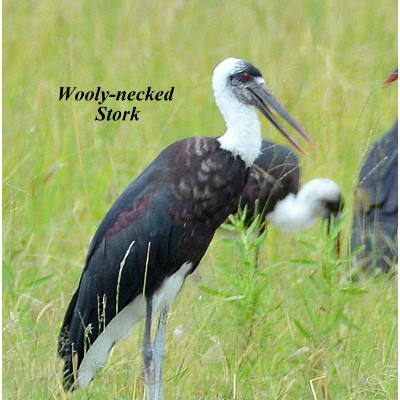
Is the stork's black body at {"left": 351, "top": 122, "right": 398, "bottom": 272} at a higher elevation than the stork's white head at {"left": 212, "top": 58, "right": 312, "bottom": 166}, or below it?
below

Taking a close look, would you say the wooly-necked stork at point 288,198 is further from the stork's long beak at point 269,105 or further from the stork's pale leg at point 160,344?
the stork's pale leg at point 160,344

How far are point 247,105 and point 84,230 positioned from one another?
1.61 m

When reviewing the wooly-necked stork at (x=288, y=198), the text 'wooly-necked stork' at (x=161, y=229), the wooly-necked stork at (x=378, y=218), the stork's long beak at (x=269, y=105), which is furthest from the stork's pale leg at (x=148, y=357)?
the wooly-necked stork at (x=288, y=198)

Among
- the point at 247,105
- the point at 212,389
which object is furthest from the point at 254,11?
the point at 212,389

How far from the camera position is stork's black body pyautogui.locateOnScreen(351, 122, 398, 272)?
5102 millimetres

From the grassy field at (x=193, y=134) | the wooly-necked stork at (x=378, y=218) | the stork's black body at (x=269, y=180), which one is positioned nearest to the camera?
the grassy field at (x=193, y=134)

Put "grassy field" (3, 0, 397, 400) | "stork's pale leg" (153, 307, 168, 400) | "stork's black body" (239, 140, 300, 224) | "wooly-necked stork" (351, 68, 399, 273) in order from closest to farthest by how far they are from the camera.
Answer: "grassy field" (3, 0, 397, 400) → "stork's pale leg" (153, 307, 168, 400) → "wooly-necked stork" (351, 68, 399, 273) → "stork's black body" (239, 140, 300, 224)

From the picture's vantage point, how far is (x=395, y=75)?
17.7ft

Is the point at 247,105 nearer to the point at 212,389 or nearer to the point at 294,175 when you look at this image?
the point at 212,389

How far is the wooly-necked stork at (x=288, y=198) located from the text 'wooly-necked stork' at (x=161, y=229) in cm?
117

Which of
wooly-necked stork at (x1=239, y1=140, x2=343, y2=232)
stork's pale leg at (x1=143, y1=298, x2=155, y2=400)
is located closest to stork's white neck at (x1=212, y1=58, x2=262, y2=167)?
stork's pale leg at (x1=143, y1=298, x2=155, y2=400)

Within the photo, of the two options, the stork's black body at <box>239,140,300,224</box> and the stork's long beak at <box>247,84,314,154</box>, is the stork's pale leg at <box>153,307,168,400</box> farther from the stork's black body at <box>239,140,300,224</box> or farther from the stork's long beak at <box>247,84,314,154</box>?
the stork's black body at <box>239,140,300,224</box>

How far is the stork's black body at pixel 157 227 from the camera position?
4.20 metres

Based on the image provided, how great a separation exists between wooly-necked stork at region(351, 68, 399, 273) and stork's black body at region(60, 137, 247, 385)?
0.99 m
